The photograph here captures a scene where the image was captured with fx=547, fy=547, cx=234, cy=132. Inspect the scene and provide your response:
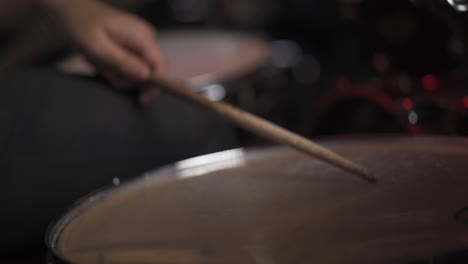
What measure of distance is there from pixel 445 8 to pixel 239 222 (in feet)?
0.96

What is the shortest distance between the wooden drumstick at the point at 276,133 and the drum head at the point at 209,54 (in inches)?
19.7

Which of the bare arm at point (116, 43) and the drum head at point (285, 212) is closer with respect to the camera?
the drum head at point (285, 212)

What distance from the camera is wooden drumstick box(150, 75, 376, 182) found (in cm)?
54

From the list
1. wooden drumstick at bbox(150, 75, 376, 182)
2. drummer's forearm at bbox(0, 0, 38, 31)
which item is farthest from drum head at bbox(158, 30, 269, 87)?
wooden drumstick at bbox(150, 75, 376, 182)

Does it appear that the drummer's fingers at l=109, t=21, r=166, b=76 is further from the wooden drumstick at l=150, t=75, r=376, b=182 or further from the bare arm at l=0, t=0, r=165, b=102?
the wooden drumstick at l=150, t=75, r=376, b=182

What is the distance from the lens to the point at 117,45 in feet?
2.56

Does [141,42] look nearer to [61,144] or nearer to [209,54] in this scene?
[61,144]

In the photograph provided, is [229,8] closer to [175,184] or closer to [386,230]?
[175,184]

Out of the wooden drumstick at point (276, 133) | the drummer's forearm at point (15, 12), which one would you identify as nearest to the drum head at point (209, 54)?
the drummer's forearm at point (15, 12)

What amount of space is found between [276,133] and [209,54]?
3.11 feet

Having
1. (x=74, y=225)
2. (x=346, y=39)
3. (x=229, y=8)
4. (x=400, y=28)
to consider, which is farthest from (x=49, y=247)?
(x=229, y=8)

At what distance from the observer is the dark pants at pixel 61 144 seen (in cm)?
65

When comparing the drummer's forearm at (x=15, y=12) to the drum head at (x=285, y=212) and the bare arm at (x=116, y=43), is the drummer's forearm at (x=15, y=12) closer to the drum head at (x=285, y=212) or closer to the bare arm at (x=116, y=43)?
the bare arm at (x=116, y=43)

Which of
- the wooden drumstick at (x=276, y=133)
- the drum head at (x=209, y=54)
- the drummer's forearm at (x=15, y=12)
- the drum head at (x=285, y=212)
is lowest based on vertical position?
the drum head at (x=285, y=212)
